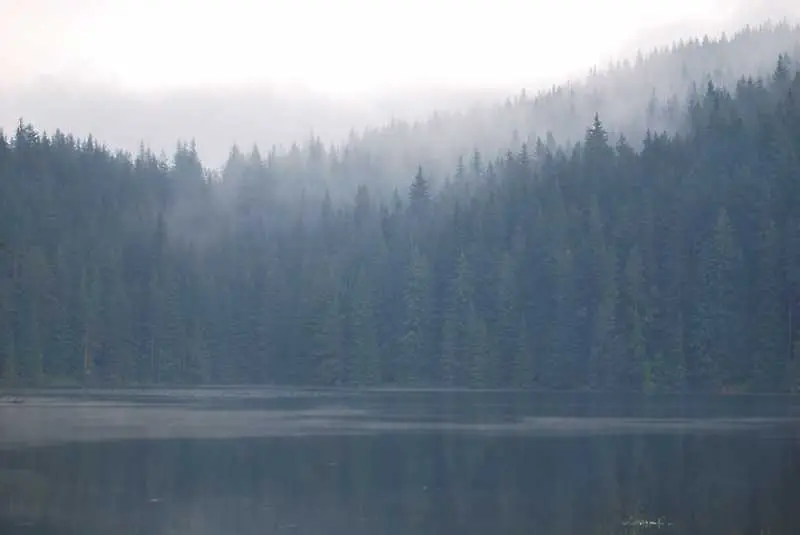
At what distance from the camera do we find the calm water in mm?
31672

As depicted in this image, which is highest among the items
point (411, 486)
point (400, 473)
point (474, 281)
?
point (474, 281)

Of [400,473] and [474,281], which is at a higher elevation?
[474,281]

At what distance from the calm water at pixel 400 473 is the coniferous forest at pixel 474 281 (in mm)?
45851

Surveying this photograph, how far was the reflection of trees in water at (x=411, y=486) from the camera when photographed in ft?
103

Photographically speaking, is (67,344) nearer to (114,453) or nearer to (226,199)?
(226,199)

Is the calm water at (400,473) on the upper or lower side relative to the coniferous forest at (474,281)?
lower

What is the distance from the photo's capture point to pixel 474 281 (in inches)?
5246

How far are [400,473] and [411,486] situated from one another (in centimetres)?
287

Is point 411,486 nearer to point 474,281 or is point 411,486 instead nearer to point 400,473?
point 400,473

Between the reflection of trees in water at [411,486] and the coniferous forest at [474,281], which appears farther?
the coniferous forest at [474,281]

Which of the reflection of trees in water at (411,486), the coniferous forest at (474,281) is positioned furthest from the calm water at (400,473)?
the coniferous forest at (474,281)

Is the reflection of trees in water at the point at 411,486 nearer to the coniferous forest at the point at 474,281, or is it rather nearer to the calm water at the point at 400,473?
the calm water at the point at 400,473

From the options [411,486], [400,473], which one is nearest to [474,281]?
[400,473]

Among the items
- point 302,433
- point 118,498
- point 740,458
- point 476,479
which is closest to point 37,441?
point 302,433
